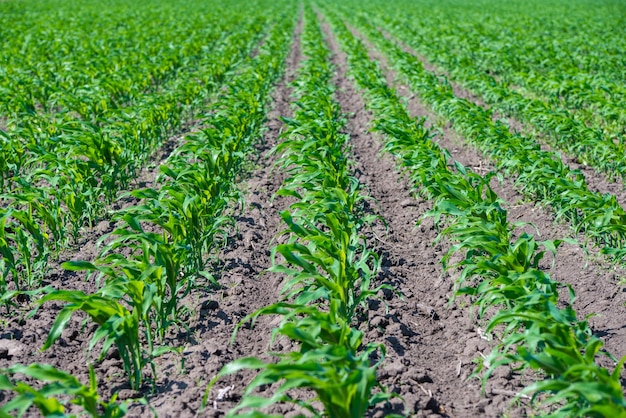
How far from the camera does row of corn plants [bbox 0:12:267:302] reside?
13.5 ft

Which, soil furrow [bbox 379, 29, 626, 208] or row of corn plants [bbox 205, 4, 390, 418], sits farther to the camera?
soil furrow [bbox 379, 29, 626, 208]

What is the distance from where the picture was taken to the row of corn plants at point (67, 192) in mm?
4117

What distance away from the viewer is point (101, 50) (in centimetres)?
1295

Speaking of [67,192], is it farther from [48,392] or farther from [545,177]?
[545,177]

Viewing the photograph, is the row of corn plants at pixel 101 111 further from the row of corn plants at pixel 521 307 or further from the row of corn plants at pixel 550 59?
the row of corn plants at pixel 550 59

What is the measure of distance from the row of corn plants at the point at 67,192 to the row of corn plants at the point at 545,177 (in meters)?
3.72

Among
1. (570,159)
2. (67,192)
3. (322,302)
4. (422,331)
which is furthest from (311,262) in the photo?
(570,159)

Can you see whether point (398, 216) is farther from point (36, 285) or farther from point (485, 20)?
point (485, 20)

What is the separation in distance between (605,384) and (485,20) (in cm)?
2512

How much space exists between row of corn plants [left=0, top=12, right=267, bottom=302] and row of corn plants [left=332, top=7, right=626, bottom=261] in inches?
146

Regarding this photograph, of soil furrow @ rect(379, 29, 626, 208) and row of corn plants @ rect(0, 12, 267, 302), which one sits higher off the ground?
row of corn plants @ rect(0, 12, 267, 302)

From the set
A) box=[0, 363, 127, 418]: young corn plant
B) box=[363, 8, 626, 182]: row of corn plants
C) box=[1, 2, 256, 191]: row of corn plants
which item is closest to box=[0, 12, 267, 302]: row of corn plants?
box=[1, 2, 256, 191]: row of corn plants

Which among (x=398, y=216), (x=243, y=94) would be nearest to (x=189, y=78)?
(x=243, y=94)

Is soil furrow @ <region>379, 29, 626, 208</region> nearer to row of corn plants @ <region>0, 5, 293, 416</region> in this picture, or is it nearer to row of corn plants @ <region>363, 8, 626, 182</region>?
row of corn plants @ <region>363, 8, 626, 182</region>
